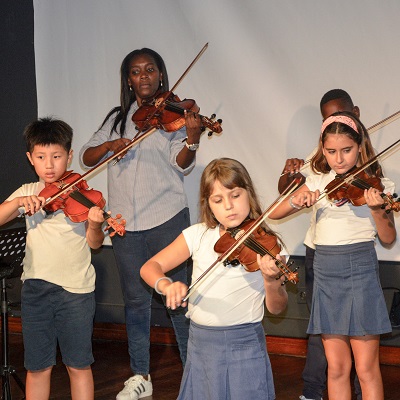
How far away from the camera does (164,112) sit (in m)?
3.56

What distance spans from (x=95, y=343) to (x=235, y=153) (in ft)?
4.91

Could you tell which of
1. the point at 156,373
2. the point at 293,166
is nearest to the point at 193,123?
the point at 293,166

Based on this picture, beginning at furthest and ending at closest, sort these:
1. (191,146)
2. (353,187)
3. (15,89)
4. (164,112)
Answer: (15,89) → (164,112) → (191,146) → (353,187)

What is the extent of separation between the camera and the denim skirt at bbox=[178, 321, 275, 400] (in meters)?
2.49

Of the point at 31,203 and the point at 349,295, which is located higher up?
the point at 31,203

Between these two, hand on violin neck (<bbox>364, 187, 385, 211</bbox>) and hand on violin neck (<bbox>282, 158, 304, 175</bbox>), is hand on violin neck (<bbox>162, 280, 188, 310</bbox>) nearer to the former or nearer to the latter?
hand on violin neck (<bbox>364, 187, 385, 211</bbox>)

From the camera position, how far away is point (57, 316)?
307cm

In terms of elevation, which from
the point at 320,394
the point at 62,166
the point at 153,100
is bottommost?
the point at 320,394

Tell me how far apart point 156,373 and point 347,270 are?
153cm

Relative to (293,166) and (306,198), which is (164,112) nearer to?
(293,166)

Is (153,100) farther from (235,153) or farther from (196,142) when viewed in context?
(235,153)

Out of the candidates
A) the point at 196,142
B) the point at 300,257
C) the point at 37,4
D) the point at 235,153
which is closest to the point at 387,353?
the point at 300,257

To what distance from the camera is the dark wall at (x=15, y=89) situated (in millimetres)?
4605

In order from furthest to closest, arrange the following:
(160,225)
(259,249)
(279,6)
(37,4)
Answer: (37,4)
(279,6)
(160,225)
(259,249)
